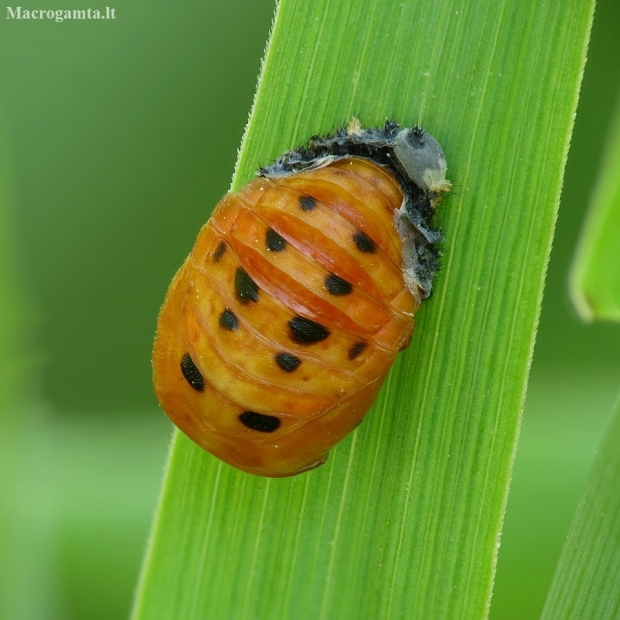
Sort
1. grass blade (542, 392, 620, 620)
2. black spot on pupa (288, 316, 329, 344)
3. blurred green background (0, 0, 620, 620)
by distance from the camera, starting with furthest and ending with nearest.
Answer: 1. blurred green background (0, 0, 620, 620)
2. black spot on pupa (288, 316, 329, 344)
3. grass blade (542, 392, 620, 620)

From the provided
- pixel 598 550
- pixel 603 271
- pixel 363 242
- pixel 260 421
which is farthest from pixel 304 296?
pixel 598 550

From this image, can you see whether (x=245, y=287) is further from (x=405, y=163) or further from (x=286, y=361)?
(x=405, y=163)

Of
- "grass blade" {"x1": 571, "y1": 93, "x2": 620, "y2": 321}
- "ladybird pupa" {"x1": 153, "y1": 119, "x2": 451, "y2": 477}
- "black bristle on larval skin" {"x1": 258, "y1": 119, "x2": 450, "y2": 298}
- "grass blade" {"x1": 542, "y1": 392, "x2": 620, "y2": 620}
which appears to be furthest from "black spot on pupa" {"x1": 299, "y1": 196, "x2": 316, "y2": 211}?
"grass blade" {"x1": 542, "y1": 392, "x2": 620, "y2": 620}

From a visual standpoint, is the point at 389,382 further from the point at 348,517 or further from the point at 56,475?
the point at 56,475

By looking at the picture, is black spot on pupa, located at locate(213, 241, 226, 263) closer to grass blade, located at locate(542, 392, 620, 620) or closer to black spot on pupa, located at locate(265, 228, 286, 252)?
black spot on pupa, located at locate(265, 228, 286, 252)

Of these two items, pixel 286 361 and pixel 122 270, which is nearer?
pixel 286 361
